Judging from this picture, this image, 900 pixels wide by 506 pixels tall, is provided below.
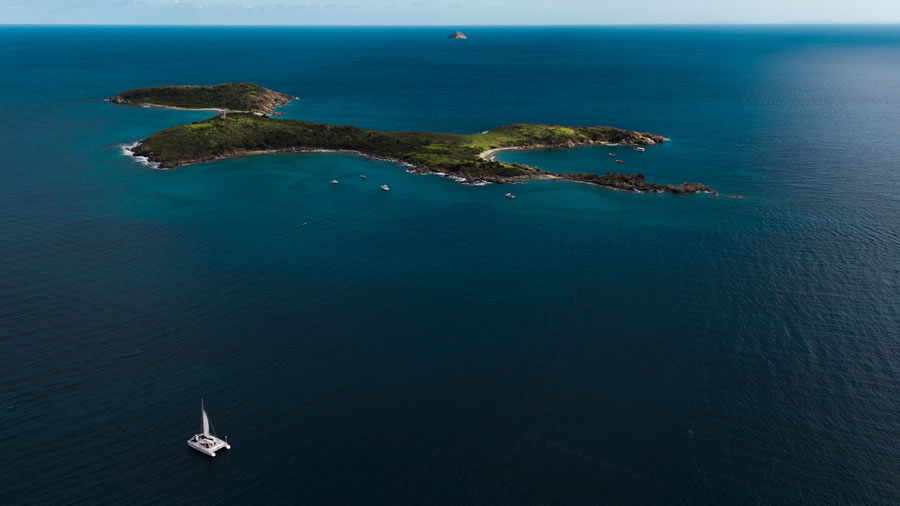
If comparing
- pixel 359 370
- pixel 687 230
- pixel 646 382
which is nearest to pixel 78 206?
pixel 359 370

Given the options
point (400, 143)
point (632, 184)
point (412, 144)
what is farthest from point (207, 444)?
point (400, 143)

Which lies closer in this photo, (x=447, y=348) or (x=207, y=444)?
(x=207, y=444)

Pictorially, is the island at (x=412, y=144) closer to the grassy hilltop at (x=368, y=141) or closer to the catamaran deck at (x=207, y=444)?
the grassy hilltop at (x=368, y=141)

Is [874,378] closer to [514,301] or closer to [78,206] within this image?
[514,301]

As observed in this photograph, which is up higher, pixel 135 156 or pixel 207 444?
pixel 135 156

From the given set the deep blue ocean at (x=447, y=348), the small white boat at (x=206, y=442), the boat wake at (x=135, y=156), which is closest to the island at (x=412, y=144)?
the boat wake at (x=135, y=156)

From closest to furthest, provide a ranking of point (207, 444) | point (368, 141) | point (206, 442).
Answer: point (207, 444), point (206, 442), point (368, 141)

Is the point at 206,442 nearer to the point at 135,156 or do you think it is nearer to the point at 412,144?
the point at 412,144
